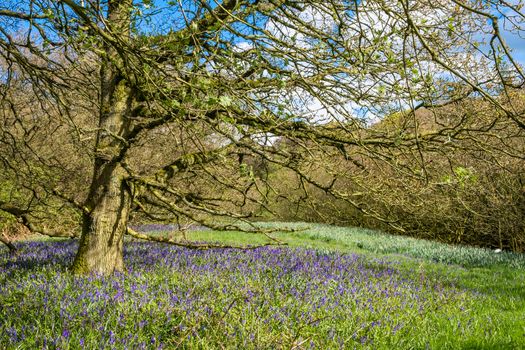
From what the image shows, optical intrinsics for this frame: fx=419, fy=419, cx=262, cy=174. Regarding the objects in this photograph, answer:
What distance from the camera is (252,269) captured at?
658 centimetres

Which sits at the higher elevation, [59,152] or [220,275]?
[59,152]

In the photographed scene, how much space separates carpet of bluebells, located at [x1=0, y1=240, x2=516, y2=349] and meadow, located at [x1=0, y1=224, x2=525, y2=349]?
0.02 meters

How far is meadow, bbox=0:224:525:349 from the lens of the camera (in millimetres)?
3477

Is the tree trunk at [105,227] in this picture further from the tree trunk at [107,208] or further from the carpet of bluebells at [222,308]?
the carpet of bluebells at [222,308]

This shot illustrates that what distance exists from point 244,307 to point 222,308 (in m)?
0.25

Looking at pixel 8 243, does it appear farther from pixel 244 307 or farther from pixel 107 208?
pixel 244 307

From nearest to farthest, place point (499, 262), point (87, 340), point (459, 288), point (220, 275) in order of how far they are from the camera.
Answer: point (87, 340)
point (220, 275)
point (459, 288)
point (499, 262)

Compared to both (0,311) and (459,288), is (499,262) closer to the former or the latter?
(459,288)

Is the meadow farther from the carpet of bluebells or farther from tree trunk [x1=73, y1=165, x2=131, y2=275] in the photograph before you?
tree trunk [x1=73, y1=165, x2=131, y2=275]

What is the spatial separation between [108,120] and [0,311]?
111 inches

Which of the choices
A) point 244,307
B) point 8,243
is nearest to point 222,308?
point 244,307

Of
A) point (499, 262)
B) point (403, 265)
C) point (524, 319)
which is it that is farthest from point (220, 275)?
point (499, 262)

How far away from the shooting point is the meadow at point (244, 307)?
3477 mm

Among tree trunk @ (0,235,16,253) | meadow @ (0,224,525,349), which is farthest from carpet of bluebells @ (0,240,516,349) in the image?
tree trunk @ (0,235,16,253)
